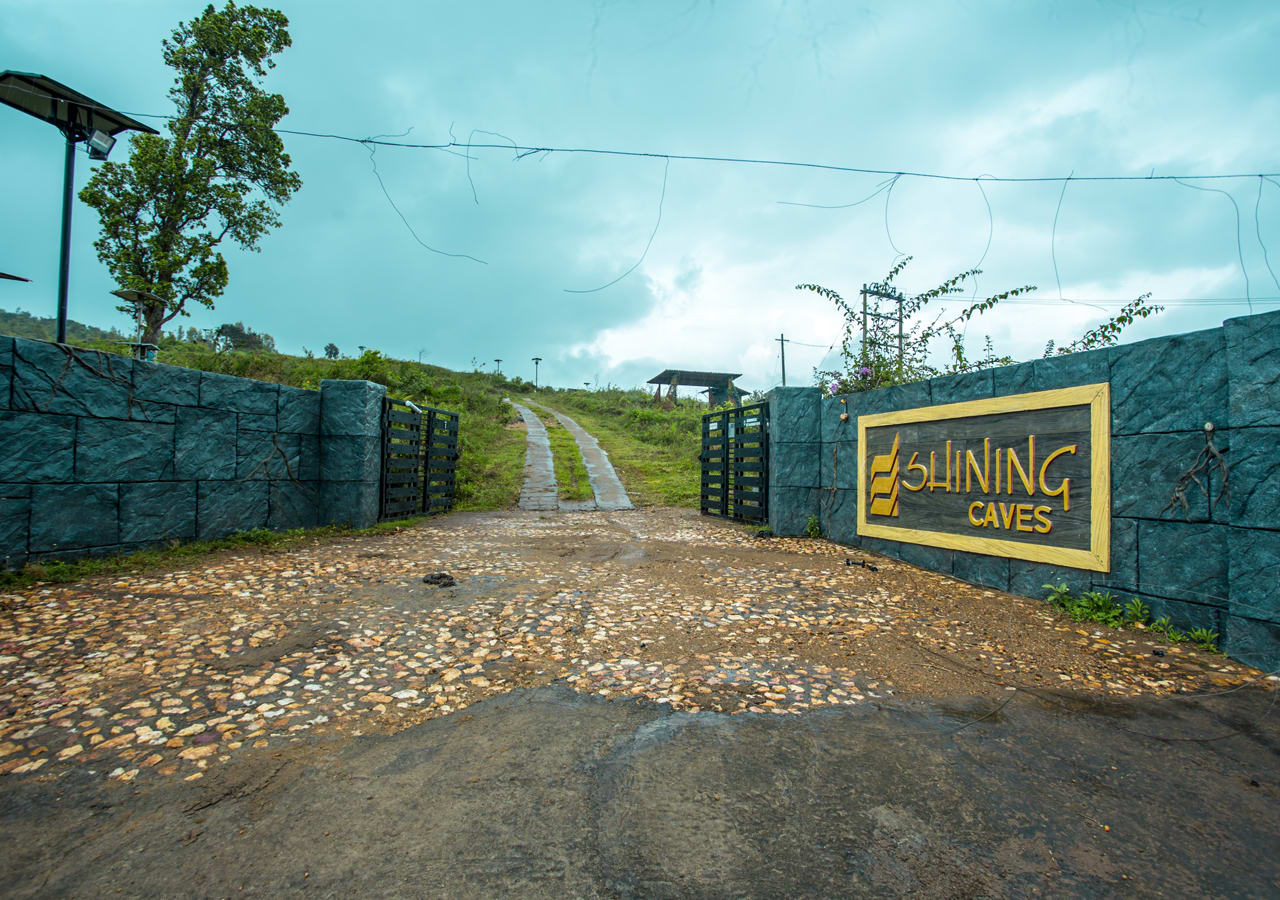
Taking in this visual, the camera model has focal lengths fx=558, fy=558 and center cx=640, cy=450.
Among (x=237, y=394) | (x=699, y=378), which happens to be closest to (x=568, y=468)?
(x=237, y=394)

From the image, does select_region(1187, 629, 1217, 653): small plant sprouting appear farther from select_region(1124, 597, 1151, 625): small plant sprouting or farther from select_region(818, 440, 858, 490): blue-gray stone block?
select_region(818, 440, 858, 490): blue-gray stone block

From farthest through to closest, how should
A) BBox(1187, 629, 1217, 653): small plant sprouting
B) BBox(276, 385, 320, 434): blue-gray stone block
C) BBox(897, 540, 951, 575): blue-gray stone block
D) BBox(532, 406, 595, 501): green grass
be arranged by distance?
BBox(532, 406, 595, 501): green grass → BBox(276, 385, 320, 434): blue-gray stone block → BBox(897, 540, 951, 575): blue-gray stone block → BBox(1187, 629, 1217, 653): small plant sprouting

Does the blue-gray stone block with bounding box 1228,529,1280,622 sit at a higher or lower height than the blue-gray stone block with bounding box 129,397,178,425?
lower

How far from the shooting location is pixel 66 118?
548cm

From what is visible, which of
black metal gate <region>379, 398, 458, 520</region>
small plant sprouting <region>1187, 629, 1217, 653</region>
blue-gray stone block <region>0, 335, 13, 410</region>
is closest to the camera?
small plant sprouting <region>1187, 629, 1217, 653</region>

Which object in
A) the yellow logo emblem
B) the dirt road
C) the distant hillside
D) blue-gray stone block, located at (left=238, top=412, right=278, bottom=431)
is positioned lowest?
the dirt road

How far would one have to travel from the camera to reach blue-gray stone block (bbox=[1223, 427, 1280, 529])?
3.13m

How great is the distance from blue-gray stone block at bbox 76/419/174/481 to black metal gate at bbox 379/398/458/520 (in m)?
2.59

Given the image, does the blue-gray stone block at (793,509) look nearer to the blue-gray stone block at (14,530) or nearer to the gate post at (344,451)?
the gate post at (344,451)

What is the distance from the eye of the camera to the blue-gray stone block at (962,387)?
502cm

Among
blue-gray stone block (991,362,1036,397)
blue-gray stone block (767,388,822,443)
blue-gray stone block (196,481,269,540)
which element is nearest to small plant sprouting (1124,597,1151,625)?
blue-gray stone block (991,362,1036,397)

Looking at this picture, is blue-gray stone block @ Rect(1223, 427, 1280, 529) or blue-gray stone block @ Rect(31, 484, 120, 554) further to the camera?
blue-gray stone block @ Rect(31, 484, 120, 554)

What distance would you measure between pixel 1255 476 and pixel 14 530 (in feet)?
28.7

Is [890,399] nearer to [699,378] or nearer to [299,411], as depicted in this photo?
[299,411]
